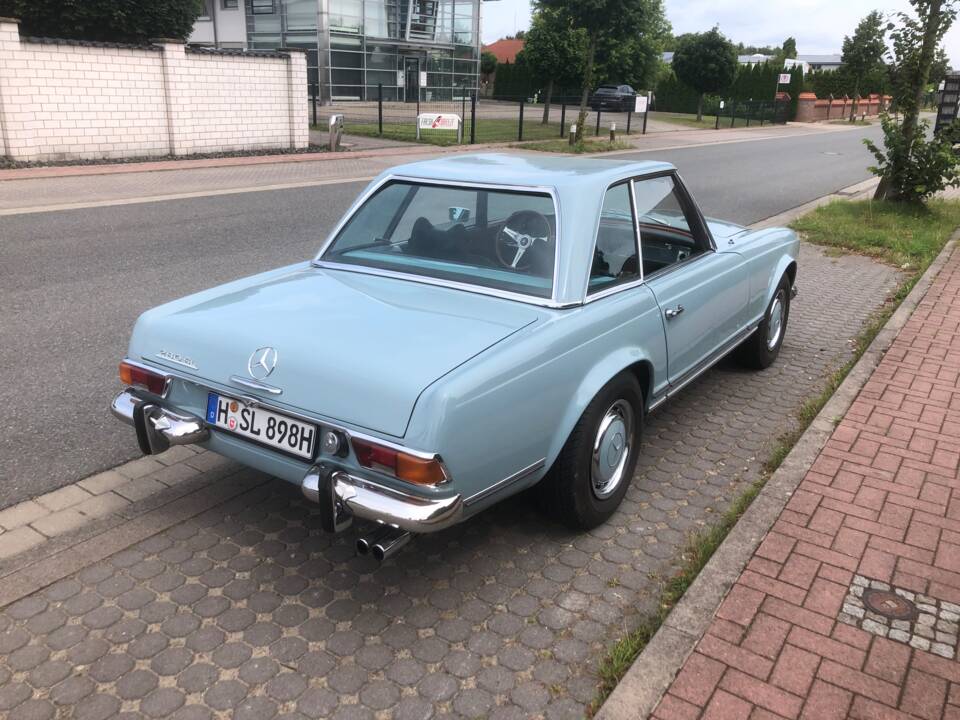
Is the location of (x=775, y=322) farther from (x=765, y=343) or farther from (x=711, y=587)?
(x=711, y=587)

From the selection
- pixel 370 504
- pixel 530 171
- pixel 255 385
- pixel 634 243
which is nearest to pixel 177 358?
Answer: pixel 255 385

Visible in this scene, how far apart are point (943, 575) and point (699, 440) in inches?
60.9

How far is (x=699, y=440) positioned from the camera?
4762 mm

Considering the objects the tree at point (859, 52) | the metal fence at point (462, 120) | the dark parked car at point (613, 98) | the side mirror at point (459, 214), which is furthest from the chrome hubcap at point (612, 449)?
the tree at point (859, 52)

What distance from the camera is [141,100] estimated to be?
1755 centimetres

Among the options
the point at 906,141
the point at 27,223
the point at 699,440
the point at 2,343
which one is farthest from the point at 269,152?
the point at 699,440

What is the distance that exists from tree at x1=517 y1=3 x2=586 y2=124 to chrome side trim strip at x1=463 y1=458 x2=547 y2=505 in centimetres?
3659

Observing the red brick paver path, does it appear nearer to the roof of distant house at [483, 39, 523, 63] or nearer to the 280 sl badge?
the 280 sl badge

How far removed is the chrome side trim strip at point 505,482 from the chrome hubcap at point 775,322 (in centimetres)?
316

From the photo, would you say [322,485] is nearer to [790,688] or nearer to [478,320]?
[478,320]

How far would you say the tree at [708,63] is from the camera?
45.2 metres

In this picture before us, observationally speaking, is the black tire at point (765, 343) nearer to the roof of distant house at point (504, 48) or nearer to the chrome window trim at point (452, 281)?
the chrome window trim at point (452, 281)

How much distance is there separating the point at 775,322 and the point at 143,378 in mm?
4359

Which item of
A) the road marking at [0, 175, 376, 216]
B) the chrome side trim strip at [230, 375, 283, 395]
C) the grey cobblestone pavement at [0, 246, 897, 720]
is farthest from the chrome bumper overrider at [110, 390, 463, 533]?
the road marking at [0, 175, 376, 216]
